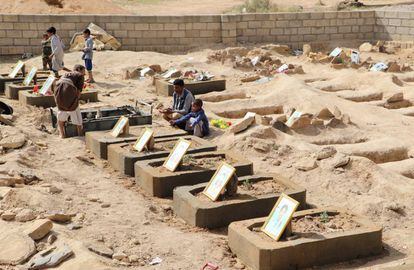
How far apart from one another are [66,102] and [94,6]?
12.2 meters

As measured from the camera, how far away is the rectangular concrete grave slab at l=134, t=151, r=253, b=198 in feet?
25.9

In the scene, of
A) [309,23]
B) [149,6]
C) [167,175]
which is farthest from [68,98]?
[149,6]

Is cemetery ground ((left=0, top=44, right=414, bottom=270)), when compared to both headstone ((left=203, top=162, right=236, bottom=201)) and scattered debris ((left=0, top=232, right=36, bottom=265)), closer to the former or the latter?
scattered debris ((left=0, top=232, right=36, bottom=265))

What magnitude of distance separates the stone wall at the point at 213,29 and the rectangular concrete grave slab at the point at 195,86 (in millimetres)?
4037

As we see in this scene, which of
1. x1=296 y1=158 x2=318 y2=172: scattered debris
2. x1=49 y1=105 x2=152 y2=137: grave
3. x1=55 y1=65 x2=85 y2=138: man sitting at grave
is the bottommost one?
x1=296 y1=158 x2=318 y2=172: scattered debris

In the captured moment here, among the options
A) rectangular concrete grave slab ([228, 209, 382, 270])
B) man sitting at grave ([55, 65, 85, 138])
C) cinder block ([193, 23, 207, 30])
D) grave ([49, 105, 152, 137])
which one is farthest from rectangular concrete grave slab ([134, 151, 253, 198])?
cinder block ([193, 23, 207, 30])

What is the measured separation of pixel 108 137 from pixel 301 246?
169 inches

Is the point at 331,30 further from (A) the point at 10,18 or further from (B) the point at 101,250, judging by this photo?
(B) the point at 101,250

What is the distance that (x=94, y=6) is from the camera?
2172cm

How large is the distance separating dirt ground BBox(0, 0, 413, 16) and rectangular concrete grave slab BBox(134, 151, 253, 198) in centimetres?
1334

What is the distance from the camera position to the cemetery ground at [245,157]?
639 centimetres

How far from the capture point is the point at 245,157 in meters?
9.38

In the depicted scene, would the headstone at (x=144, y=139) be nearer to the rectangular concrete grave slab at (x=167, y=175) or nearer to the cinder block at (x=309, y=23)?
the rectangular concrete grave slab at (x=167, y=175)

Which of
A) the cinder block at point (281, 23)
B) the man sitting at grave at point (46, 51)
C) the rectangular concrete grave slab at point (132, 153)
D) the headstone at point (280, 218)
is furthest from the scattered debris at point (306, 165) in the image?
the cinder block at point (281, 23)
